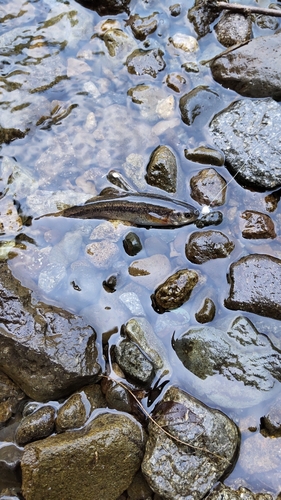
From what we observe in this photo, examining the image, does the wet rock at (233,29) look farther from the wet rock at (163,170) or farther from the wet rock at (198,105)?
the wet rock at (163,170)

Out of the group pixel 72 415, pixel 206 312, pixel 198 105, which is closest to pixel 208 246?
pixel 206 312

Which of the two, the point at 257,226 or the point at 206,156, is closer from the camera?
the point at 257,226

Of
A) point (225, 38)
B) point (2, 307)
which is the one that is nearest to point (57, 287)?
point (2, 307)

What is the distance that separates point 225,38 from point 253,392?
4797 mm

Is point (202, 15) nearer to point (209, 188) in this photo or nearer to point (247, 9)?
point (247, 9)

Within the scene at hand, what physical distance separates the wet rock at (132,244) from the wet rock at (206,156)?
4.31ft

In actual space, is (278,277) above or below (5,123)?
below

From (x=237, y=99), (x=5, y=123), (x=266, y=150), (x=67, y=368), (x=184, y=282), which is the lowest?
(x=67, y=368)

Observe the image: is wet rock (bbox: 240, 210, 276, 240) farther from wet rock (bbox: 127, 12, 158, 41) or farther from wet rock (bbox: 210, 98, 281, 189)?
wet rock (bbox: 127, 12, 158, 41)

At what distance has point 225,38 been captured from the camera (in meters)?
5.57

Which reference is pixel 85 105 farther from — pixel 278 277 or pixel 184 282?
pixel 278 277

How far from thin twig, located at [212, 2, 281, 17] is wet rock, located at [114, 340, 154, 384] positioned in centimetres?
485

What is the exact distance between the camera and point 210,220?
5121mm

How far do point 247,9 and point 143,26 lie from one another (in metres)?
1.48
